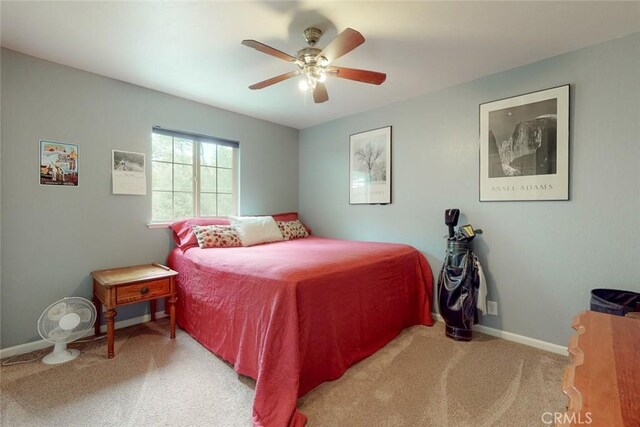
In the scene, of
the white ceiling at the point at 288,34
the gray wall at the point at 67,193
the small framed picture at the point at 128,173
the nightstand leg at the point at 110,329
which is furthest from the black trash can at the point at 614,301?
the small framed picture at the point at 128,173

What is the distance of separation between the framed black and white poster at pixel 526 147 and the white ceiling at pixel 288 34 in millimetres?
335

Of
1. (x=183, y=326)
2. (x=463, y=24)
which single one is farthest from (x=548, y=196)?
(x=183, y=326)

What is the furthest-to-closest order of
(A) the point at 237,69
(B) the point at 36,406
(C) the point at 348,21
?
(A) the point at 237,69, (C) the point at 348,21, (B) the point at 36,406

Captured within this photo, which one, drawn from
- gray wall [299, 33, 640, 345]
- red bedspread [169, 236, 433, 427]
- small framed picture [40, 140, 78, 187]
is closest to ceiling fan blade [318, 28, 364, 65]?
red bedspread [169, 236, 433, 427]

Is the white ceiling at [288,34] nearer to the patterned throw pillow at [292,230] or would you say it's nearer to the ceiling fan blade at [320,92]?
the ceiling fan blade at [320,92]

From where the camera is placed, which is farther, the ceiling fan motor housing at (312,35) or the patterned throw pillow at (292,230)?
the patterned throw pillow at (292,230)

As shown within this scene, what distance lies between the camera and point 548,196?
220 centimetres

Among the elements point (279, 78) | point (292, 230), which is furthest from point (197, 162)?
point (279, 78)

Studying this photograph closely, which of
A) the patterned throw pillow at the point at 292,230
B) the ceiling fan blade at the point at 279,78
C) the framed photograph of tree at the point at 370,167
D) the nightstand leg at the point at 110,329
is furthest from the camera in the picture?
the patterned throw pillow at the point at 292,230

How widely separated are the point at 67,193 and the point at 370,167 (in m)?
2.92

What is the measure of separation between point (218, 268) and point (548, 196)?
262 cm

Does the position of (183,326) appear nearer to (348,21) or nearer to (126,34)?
(126,34)

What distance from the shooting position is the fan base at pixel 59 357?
6.59 ft

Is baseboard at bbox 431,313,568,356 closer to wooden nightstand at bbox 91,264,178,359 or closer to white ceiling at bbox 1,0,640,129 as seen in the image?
white ceiling at bbox 1,0,640,129
